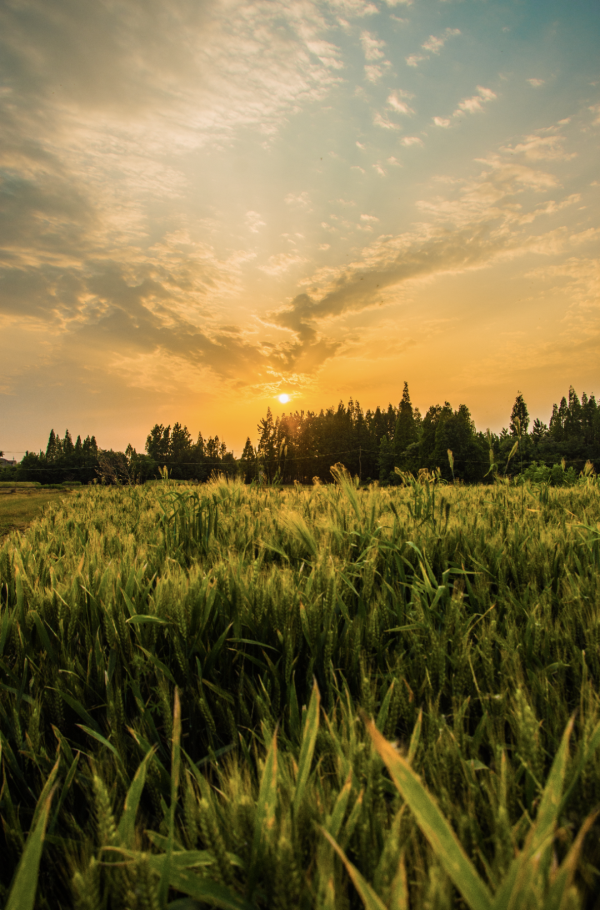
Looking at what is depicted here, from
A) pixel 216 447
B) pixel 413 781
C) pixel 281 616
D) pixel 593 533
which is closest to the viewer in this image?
pixel 413 781

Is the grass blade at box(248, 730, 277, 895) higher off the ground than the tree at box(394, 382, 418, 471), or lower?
lower

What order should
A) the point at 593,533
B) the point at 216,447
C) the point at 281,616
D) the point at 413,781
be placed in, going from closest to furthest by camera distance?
the point at 413,781 → the point at 281,616 → the point at 593,533 → the point at 216,447

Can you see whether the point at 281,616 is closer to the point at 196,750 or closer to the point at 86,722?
the point at 196,750

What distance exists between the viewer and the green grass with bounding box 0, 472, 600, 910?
1.57 ft

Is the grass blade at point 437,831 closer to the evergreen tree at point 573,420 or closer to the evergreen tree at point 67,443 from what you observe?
the evergreen tree at point 573,420

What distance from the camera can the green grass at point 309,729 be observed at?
479 millimetres

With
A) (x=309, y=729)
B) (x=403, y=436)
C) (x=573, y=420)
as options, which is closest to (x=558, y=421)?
(x=573, y=420)

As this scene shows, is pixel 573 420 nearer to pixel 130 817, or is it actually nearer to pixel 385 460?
pixel 385 460

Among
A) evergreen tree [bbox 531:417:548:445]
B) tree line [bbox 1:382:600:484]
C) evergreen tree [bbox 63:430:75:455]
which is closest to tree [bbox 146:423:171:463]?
tree line [bbox 1:382:600:484]

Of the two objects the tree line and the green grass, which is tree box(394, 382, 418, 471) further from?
the green grass

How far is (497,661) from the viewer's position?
1080 mm

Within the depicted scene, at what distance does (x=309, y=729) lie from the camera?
2.12ft

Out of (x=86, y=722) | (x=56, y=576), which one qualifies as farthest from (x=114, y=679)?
(x=56, y=576)

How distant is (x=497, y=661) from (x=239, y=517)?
78.8 inches
